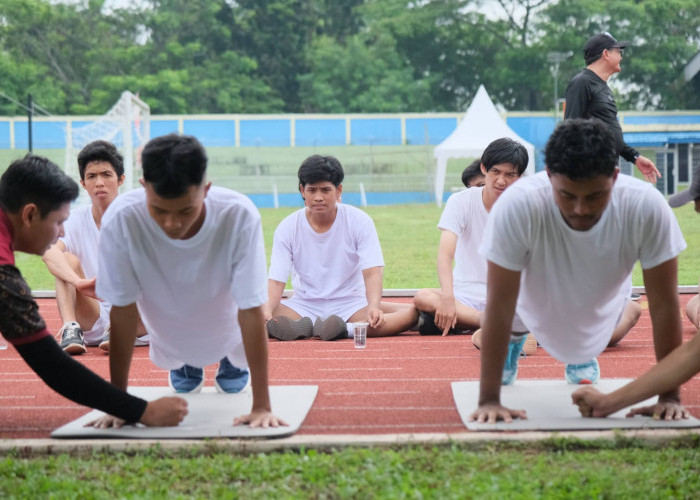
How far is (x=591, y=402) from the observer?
3.46m

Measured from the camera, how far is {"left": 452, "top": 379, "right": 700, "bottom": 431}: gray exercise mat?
133 inches

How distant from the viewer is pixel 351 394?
423 centimetres

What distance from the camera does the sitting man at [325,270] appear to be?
604 centimetres

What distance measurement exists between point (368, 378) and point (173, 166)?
188cm

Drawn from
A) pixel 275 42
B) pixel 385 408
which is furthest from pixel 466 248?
pixel 275 42

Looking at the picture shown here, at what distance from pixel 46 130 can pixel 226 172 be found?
5.56m

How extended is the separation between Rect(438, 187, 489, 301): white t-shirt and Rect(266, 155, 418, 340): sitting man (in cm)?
50

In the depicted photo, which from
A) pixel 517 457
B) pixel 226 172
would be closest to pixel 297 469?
pixel 517 457

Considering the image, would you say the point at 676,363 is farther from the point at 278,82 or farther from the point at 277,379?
the point at 278,82

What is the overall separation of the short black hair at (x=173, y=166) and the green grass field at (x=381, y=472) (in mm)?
880

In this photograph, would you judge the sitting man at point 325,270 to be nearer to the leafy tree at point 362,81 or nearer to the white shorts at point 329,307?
the white shorts at point 329,307

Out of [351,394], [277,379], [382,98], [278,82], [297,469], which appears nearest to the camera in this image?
[297,469]

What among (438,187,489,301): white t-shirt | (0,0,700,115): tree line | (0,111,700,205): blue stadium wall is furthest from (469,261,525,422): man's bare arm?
(0,0,700,115): tree line

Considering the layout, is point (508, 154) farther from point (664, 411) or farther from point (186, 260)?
point (186, 260)
